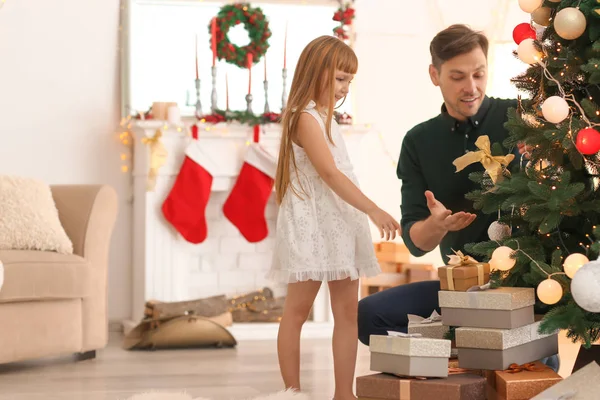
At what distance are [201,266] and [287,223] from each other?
2162 millimetres

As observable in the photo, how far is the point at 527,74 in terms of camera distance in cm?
215

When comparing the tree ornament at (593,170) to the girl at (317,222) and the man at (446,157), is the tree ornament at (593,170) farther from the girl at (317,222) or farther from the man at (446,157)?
the girl at (317,222)

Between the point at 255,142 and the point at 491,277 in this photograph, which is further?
the point at 255,142

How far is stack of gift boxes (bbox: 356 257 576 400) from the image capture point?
1870mm

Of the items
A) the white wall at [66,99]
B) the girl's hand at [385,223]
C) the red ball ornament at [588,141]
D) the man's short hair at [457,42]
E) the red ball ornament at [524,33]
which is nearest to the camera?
the red ball ornament at [588,141]

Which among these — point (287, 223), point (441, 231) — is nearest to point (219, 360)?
point (287, 223)

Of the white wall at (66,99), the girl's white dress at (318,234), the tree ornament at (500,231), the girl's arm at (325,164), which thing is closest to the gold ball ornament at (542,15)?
the tree ornament at (500,231)

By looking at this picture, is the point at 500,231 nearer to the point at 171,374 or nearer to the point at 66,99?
the point at 171,374

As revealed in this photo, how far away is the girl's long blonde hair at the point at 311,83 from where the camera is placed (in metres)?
2.71

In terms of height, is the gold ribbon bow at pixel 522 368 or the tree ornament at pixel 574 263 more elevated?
the tree ornament at pixel 574 263

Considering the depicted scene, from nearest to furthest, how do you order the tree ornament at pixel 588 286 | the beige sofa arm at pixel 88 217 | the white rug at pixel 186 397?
the tree ornament at pixel 588 286 < the white rug at pixel 186 397 < the beige sofa arm at pixel 88 217

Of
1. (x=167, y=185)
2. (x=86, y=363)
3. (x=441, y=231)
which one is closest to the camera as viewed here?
(x=441, y=231)

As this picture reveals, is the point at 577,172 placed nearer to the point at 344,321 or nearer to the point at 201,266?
the point at 344,321

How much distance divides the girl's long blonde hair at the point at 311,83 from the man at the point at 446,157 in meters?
0.28
